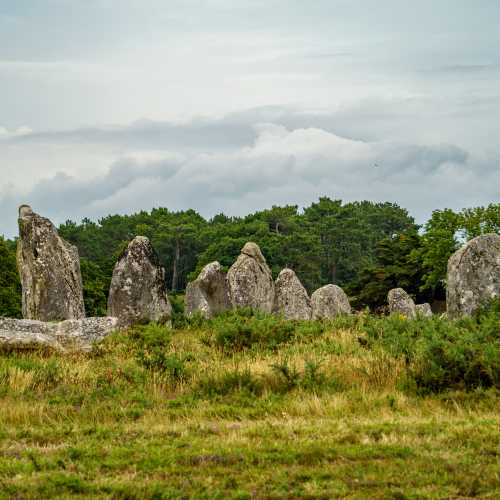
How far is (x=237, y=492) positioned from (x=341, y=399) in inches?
158

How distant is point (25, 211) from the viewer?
2158 cm

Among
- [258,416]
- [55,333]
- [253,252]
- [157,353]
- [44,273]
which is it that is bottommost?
[258,416]

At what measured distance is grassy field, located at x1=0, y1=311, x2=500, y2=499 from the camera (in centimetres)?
738

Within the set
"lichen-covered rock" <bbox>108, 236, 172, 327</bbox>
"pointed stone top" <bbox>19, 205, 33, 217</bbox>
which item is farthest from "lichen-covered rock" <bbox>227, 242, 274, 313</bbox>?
"pointed stone top" <bbox>19, 205, 33, 217</bbox>

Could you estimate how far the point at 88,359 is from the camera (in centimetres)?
1420

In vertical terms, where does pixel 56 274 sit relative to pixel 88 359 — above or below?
above

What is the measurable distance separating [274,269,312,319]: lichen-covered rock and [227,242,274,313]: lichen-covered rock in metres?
1.55

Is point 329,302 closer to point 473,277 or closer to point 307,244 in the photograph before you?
point 473,277

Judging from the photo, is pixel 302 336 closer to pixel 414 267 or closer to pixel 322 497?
pixel 322 497

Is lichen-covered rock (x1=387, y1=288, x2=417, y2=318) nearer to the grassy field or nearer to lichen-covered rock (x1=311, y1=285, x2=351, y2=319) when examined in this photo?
lichen-covered rock (x1=311, y1=285, x2=351, y2=319)

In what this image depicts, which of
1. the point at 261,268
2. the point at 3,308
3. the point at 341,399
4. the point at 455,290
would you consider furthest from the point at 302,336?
the point at 3,308

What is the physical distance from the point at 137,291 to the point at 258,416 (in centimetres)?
1161

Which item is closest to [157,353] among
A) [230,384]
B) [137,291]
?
[230,384]

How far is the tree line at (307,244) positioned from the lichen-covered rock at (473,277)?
2717 cm
